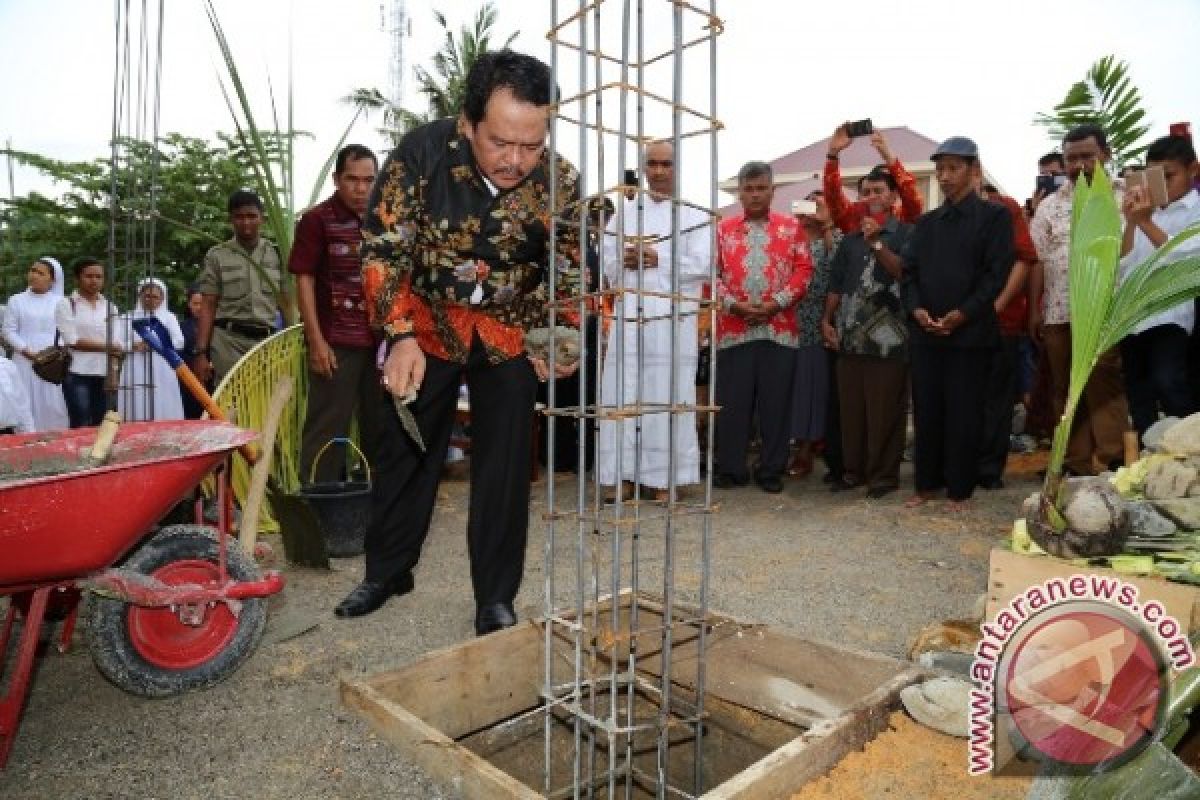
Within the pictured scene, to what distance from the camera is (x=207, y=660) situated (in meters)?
2.28

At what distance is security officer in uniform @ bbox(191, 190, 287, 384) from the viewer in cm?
480

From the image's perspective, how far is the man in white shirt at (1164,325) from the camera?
162 inches

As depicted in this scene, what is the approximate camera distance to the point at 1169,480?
2.79 m

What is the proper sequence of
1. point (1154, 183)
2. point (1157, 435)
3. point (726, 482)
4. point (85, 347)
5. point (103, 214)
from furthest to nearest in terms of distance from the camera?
1. point (103, 214)
2. point (85, 347)
3. point (726, 482)
4. point (1154, 183)
5. point (1157, 435)

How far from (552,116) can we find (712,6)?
35cm

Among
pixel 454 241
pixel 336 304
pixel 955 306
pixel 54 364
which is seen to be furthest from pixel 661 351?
pixel 54 364

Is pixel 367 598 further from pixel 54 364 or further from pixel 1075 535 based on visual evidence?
pixel 54 364

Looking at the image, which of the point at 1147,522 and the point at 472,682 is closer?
the point at 472,682

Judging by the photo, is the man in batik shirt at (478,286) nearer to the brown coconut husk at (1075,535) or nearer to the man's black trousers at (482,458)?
the man's black trousers at (482,458)

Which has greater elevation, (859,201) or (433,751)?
(859,201)

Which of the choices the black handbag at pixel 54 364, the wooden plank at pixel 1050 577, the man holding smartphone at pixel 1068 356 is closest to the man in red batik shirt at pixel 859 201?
the man holding smartphone at pixel 1068 356

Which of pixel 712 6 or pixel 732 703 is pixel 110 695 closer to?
pixel 732 703

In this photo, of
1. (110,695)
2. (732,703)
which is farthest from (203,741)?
(732,703)

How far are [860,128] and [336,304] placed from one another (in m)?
A: 2.96
